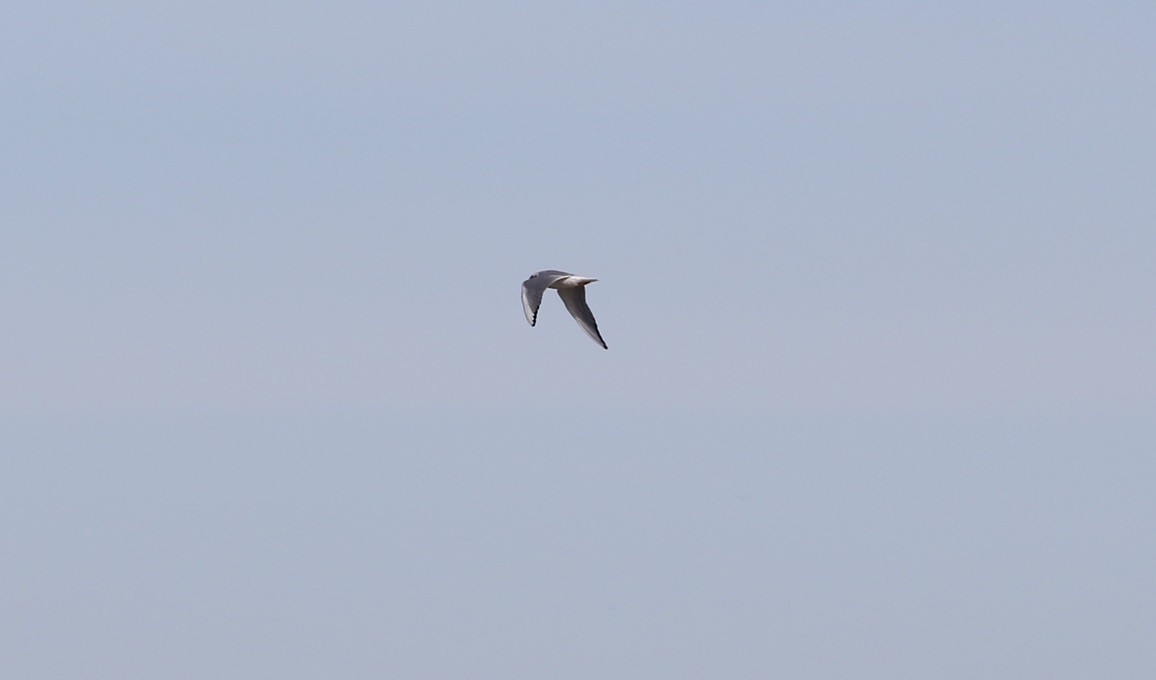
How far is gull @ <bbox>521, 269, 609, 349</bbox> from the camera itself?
95.3 metres

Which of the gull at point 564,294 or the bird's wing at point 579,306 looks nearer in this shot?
the gull at point 564,294

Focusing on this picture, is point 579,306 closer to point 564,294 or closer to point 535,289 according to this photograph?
point 564,294

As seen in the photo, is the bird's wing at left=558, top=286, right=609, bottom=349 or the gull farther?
the bird's wing at left=558, top=286, right=609, bottom=349

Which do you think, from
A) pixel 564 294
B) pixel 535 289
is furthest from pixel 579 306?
pixel 535 289

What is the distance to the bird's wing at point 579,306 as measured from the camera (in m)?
104

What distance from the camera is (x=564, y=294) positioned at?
10475 cm

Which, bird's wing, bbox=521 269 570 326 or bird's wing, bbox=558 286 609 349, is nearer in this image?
bird's wing, bbox=521 269 570 326

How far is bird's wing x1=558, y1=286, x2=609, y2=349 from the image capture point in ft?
342

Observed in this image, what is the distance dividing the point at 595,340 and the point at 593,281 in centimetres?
391

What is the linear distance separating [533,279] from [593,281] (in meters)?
3.21

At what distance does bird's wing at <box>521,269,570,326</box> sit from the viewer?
9375cm

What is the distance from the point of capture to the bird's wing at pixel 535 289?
93750 millimetres

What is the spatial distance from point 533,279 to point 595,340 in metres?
4.98

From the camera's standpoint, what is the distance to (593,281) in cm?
9906
